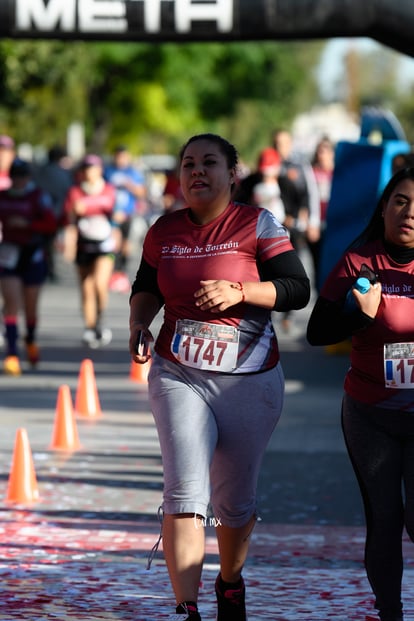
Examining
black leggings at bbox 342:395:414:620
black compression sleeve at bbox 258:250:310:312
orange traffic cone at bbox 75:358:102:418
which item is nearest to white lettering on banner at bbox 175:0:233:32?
orange traffic cone at bbox 75:358:102:418

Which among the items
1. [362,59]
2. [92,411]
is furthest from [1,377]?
[362,59]

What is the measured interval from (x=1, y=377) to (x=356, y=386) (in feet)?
28.4

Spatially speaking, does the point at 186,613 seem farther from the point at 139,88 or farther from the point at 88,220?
the point at 139,88

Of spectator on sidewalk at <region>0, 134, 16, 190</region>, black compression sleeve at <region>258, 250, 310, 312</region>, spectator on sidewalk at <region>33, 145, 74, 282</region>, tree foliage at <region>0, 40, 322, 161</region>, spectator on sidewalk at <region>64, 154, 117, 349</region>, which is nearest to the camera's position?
black compression sleeve at <region>258, 250, 310, 312</region>

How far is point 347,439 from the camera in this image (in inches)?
218

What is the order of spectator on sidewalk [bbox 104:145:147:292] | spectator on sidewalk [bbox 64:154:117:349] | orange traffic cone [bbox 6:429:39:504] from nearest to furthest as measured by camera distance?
1. orange traffic cone [bbox 6:429:39:504]
2. spectator on sidewalk [bbox 64:154:117:349]
3. spectator on sidewalk [bbox 104:145:147:292]

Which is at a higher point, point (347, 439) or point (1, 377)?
point (347, 439)

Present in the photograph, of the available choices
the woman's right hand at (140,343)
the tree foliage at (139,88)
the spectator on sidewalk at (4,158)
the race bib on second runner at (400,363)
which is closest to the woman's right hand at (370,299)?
the race bib on second runner at (400,363)

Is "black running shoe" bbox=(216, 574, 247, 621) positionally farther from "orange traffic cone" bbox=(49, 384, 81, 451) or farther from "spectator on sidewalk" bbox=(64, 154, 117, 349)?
"spectator on sidewalk" bbox=(64, 154, 117, 349)

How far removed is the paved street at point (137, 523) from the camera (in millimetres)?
6270

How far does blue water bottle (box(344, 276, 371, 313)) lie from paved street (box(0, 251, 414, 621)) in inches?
52.1

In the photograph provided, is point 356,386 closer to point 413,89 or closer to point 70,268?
point 70,268

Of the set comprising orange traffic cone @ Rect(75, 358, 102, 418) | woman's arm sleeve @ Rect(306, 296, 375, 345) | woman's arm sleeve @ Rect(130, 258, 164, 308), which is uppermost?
woman's arm sleeve @ Rect(130, 258, 164, 308)

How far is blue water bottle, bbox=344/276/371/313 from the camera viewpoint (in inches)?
207
